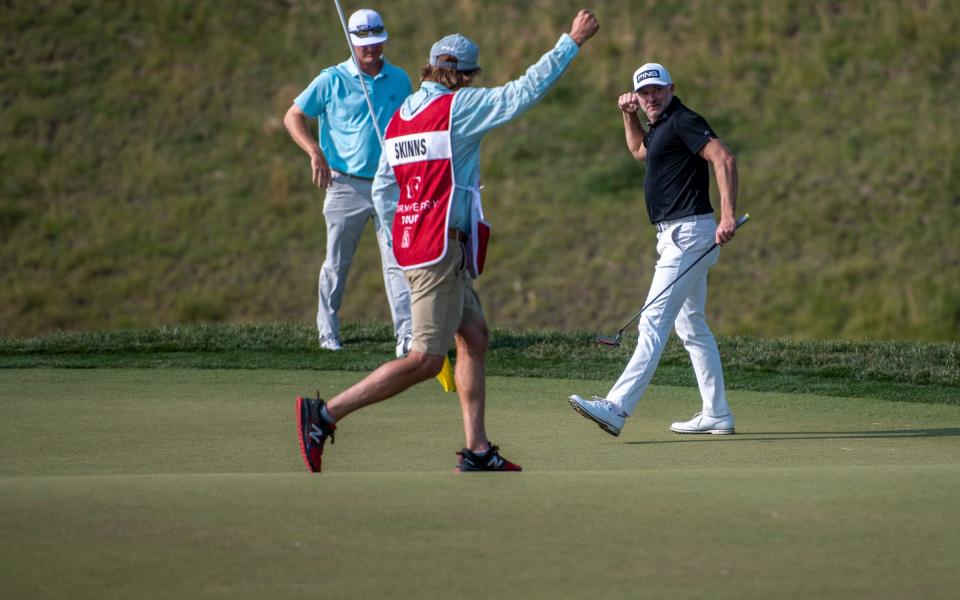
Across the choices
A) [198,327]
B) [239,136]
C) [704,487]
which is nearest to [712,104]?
[239,136]

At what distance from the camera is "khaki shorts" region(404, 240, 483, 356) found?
655cm

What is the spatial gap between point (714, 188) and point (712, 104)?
334 cm

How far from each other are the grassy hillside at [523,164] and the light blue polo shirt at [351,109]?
1207 cm

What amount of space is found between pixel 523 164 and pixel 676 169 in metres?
19.8

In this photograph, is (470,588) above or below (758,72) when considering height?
below

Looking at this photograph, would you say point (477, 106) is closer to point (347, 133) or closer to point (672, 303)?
point (672, 303)

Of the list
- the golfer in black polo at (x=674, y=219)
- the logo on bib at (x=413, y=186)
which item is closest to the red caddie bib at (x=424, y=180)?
the logo on bib at (x=413, y=186)

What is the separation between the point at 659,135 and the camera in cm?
817

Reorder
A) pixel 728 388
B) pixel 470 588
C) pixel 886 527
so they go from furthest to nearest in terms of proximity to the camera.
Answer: pixel 728 388 → pixel 886 527 → pixel 470 588

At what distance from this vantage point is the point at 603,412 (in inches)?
306

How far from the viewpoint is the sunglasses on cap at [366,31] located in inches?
429

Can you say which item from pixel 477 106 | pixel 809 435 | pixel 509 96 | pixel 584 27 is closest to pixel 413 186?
pixel 477 106

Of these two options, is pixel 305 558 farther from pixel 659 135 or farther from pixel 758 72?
pixel 758 72

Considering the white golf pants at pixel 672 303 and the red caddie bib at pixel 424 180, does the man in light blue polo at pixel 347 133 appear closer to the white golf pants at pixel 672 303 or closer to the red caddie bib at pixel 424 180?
the white golf pants at pixel 672 303
